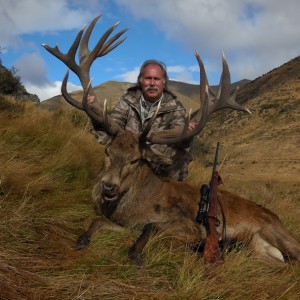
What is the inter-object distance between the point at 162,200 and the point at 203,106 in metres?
1.30

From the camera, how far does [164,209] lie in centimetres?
522

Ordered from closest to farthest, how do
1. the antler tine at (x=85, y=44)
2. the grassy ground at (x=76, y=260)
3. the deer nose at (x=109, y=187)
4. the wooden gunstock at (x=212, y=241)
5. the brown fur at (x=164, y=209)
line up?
the grassy ground at (x=76, y=260)
the wooden gunstock at (x=212, y=241)
the deer nose at (x=109, y=187)
the brown fur at (x=164, y=209)
the antler tine at (x=85, y=44)

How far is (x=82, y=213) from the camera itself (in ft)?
17.0

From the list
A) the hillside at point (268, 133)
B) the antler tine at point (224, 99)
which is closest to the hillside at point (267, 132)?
the hillside at point (268, 133)

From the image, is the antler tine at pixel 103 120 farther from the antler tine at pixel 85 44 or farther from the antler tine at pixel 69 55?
the antler tine at pixel 85 44

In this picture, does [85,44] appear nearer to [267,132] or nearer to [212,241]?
[212,241]

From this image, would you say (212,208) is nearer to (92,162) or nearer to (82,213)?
(82,213)

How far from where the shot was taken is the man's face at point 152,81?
6505 mm

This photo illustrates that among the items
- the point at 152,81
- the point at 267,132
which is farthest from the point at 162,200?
the point at 267,132

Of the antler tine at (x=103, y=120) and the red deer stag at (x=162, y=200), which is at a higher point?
the antler tine at (x=103, y=120)

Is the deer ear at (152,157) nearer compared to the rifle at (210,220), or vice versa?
the rifle at (210,220)

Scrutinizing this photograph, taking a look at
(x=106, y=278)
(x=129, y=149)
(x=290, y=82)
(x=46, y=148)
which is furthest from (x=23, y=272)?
(x=290, y=82)

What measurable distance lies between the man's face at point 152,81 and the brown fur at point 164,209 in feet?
4.55

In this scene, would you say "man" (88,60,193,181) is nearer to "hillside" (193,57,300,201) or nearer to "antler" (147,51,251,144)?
"antler" (147,51,251,144)
